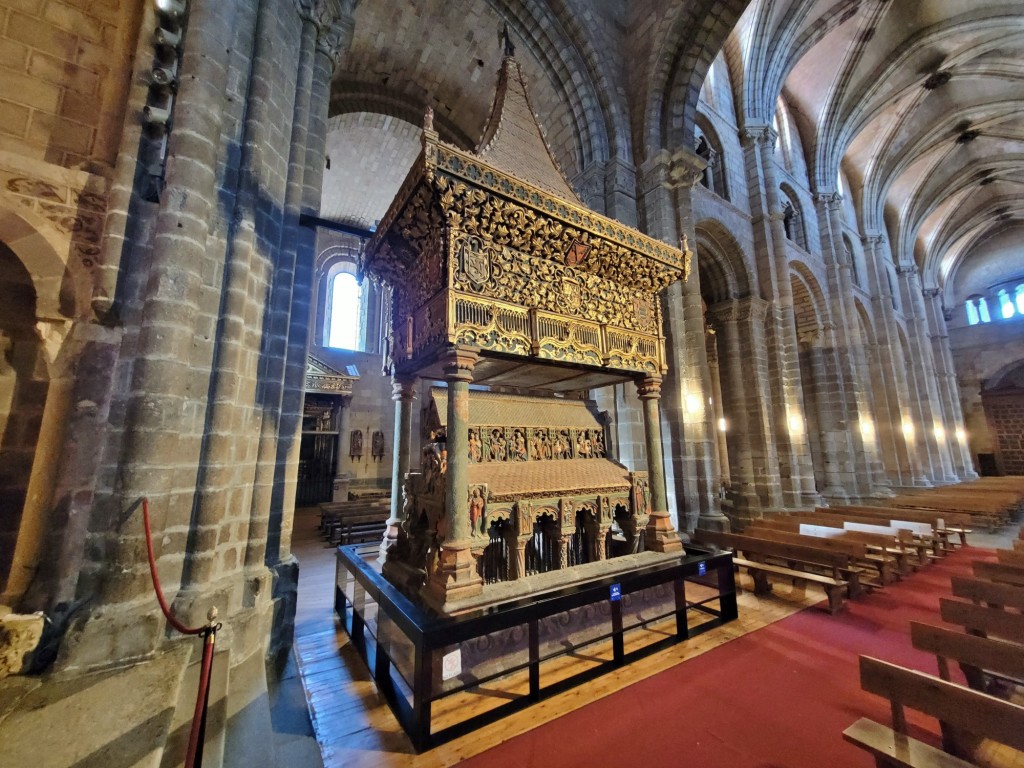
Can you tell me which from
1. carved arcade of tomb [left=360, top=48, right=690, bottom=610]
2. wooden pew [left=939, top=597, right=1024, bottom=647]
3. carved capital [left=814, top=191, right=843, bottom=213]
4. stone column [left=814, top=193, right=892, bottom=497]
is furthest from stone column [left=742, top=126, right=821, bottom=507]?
wooden pew [left=939, top=597, right=1024, bottom=647]

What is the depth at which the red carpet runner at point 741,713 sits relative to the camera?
2.24m

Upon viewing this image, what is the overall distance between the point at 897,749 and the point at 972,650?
0.88 m

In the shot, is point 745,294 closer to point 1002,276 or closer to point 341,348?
point 341,348

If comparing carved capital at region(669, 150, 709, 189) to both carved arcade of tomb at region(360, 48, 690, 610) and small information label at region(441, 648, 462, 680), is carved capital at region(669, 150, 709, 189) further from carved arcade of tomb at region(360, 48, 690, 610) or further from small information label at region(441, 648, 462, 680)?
small information label at region(441, 648, 462, 680)

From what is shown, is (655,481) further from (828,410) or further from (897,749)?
(828,410)

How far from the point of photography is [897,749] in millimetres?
1725

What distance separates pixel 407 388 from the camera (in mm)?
4805

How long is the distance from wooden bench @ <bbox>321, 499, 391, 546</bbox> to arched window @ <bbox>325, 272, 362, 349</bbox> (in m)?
7.47

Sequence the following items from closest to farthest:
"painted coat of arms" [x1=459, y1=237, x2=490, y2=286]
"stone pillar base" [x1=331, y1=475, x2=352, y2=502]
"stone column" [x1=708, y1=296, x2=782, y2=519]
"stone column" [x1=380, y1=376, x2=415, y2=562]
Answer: "painted coat of arms" [x1=459, y1=237, x2=490, y2=286] < "stone column" [x1=380, y1=376, x2=415, y2=562] < "stone column" [x1=708, y1=296, x2=782, y2=519] < "stone pillar base" [x1=331, y1=475, x2=352, y2=502]

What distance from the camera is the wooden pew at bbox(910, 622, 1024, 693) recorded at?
2.03 meters

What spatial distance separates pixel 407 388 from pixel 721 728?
156 inches

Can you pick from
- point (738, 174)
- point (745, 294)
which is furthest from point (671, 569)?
point (738, 174)

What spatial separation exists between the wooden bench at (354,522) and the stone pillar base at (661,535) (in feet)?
17.3

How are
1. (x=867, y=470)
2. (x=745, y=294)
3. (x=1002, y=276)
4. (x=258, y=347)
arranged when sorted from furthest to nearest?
(x=1002, y=276) < (x=867, y=470) < (x=745, y=294) < (x=258, y=347)
